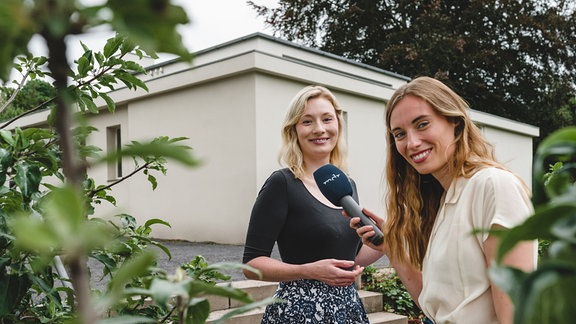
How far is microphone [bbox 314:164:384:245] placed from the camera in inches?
86.2

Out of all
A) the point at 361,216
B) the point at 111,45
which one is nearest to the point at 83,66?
the point at 111,45

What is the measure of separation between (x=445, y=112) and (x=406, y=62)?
770 inches

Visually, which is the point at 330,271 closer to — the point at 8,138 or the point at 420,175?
the point at 420,175

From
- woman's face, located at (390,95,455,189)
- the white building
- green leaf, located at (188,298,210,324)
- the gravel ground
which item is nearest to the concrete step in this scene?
the gravel ground

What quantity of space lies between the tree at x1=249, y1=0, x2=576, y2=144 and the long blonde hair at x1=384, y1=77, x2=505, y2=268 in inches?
699

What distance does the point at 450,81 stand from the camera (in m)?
21.4

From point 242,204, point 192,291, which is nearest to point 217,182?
point 242,204

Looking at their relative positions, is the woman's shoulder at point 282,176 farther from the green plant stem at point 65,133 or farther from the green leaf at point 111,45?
the green plant stem at point 65,133

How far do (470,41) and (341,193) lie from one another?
20363 millimetres

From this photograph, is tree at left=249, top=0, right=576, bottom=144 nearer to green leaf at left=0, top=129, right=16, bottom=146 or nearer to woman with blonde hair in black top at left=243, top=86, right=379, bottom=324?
woman with blonde hair in black top at left=243, top=86, right=379, bottom=324

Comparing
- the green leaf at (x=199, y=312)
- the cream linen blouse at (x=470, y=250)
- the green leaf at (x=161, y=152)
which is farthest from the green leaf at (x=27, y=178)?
the cream linen blouse at (x=470, y=250)

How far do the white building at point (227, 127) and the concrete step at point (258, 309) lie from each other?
11.5 feet

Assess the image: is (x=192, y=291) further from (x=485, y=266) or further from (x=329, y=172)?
(x=329, y=172)

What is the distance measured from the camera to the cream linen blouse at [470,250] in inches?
66.5
